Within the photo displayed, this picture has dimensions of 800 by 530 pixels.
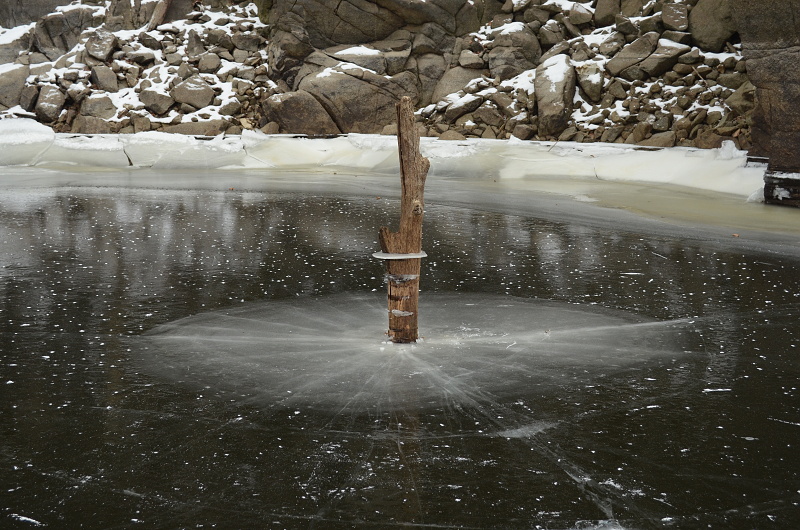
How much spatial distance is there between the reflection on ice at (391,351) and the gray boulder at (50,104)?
1654 cm

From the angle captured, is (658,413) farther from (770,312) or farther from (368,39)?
(368,39)

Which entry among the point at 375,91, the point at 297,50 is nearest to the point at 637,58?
the point at 375,91

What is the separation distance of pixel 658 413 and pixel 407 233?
184cm

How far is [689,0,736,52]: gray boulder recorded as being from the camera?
56.4 ft

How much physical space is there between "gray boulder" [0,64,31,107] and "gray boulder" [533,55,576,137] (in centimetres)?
1264

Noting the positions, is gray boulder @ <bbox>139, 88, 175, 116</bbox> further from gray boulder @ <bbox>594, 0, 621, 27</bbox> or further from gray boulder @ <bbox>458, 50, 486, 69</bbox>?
gray boulder @ <bbox>594, 0, 621, 27</bbox>

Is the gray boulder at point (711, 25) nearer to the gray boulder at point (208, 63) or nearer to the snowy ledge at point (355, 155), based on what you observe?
the snowy ledge at point (355, 155)

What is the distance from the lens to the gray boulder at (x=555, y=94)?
1784 cm

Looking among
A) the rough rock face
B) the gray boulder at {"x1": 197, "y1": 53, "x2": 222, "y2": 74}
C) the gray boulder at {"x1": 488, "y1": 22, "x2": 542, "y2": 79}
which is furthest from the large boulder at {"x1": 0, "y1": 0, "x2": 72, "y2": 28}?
the rough rock face

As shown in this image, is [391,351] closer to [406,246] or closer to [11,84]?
[406,246]

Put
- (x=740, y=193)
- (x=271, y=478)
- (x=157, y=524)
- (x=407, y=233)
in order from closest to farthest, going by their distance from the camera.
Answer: (x=157, y=524) < (x=271, y=478) < (x=407, y=233) < (x=740, y=193)

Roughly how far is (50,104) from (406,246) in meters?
17.9

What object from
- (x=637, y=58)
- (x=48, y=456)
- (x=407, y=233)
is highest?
(x=637, y=58)

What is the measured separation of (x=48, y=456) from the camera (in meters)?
3.58
